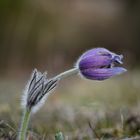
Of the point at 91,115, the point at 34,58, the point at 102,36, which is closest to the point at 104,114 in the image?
the point at 91,115

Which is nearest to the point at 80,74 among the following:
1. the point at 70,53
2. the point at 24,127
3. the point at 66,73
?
the point at 66,73

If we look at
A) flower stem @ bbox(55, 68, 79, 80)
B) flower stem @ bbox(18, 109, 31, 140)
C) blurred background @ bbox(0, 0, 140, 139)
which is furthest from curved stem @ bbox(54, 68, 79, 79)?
blurred background @ bbox(0, 0, 140, 139)

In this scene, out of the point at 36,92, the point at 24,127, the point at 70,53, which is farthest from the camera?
the point at 70,53

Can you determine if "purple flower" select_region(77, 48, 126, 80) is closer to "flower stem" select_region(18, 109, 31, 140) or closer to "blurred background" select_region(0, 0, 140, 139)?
"flower stem" select_region(18, 109, 31, 140)

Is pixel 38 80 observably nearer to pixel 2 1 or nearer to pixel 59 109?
pixel 59 109

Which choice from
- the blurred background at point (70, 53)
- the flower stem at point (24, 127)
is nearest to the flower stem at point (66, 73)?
the flower stem at point (24, 127)

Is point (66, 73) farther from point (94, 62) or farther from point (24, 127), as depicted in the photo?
point (24, 127)
